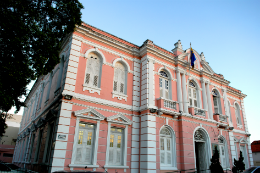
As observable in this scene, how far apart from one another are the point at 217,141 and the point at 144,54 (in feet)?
29.0

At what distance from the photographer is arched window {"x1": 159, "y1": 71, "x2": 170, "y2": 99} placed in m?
14.6

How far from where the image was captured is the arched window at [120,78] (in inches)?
527

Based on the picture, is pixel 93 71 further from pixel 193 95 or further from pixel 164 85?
pixel 193 95

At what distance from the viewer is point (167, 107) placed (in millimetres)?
13742

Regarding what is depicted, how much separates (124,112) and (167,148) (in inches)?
145

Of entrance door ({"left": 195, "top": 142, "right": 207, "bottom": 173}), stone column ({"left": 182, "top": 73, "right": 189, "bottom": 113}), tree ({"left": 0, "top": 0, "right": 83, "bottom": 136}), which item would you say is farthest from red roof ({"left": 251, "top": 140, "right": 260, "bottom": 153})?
tree ({"left": 0, "top": 0, "right": 83, "bottom": 136})

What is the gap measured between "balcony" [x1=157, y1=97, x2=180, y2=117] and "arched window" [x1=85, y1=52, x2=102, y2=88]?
4.19 metres

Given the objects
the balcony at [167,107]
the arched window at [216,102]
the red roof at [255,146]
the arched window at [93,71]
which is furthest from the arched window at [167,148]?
the red roof at [255,146]

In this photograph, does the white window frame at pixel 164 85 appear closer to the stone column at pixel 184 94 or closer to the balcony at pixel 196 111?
the stone column at pixel 184 94

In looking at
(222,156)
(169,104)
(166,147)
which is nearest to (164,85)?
(169,104)

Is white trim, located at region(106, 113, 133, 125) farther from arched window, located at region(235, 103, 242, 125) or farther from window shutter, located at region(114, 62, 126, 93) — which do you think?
arched window, located at region(235, 103, 242, 125)

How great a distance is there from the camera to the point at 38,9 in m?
9.69

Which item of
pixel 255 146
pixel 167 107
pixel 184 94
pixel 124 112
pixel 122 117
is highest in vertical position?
pixel 184 94

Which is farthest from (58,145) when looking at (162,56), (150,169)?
(162,56)
